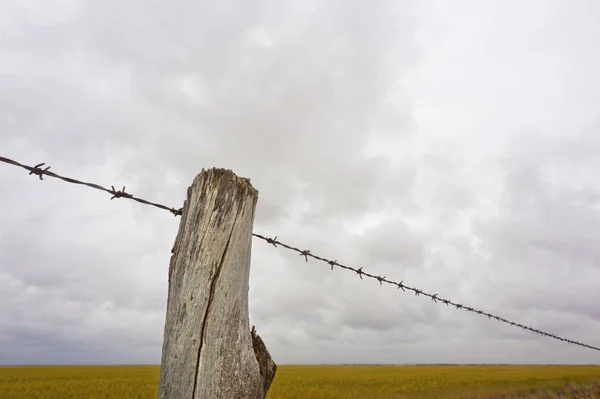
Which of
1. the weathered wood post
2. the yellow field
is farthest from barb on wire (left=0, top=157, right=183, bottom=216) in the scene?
the yellow field

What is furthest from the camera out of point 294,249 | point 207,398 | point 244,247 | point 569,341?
point 569,341

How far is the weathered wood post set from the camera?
1.32m

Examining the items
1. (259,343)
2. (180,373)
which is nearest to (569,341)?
(259,343)

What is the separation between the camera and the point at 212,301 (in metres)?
1.38

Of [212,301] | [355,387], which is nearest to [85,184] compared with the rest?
[212,301]

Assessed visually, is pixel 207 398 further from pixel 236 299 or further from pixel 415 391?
pixel 415 391

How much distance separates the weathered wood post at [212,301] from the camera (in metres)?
1.32

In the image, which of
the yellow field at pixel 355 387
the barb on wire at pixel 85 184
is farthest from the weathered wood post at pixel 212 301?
the yellow field at pixel 355 387

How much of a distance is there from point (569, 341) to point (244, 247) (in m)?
5.64

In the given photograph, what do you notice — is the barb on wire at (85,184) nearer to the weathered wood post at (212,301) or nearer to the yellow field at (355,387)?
the weathered wood post at (212,301)

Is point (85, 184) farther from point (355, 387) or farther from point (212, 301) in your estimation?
point (355, 387)

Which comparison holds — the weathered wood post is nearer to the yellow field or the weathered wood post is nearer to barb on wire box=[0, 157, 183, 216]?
barb on wire box=[0, 157, 183, 216]

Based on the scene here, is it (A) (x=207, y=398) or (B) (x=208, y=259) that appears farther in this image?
(B) (x=208, y=259)

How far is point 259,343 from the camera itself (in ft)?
5.10
